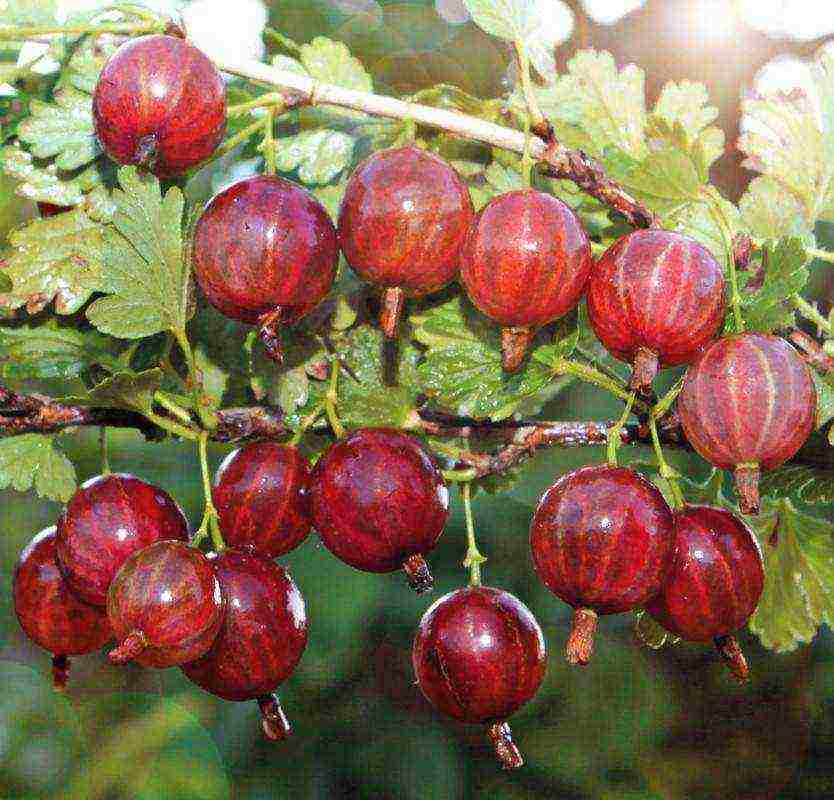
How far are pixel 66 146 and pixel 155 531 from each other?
39 cm

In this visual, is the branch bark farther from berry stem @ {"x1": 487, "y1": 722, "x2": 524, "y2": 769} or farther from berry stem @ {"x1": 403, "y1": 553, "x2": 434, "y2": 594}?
berry stem @ {"x1": 487, "y1": 722, "x2": 524, "y2": 769}

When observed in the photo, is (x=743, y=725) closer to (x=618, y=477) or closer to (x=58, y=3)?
(x=618, y=477)

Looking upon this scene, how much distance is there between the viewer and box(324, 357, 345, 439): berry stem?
102cm

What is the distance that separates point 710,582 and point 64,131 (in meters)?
0.73

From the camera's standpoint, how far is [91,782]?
265 cm

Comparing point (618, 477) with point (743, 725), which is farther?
point (743, 725)

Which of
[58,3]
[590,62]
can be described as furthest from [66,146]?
[590,62]

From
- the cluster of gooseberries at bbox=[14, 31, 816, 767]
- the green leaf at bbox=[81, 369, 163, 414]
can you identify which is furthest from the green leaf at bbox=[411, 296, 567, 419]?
the green leaf at bbox=[81, 369, 163, 414]

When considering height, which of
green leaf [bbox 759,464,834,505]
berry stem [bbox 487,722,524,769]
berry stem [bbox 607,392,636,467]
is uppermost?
berry stem [bbox 607,392,636,467]

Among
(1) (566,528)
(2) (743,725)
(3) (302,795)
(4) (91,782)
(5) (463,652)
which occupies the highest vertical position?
(1) (566,528)

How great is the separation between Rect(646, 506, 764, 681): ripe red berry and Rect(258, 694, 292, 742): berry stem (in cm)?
33

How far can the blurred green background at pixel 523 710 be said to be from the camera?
2.31 meters

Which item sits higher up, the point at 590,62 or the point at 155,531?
the point at 590,62

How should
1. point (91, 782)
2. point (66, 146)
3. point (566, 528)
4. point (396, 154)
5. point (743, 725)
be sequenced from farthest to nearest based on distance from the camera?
point (91, 782)
point (743, 725)
point (66, 146)
point (396, 154)
point (566, 528)
